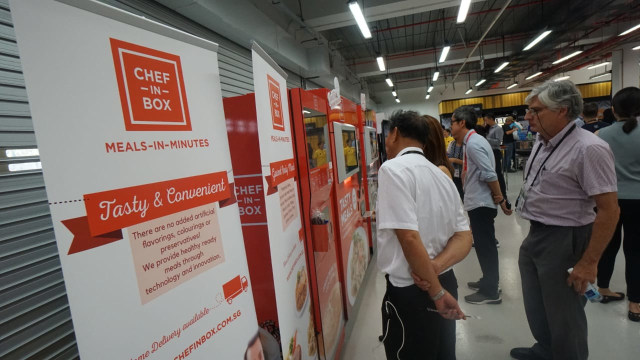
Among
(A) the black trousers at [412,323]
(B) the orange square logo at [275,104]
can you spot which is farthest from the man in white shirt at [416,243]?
(B) the orange square logo at [275,104]

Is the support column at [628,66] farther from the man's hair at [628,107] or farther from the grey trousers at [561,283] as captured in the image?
the grey trousers at [561,283]

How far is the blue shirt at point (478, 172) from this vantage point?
281 cm

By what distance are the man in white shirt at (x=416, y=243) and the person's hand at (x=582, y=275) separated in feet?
2.25

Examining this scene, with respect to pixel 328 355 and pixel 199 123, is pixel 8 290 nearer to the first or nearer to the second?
pixel 199 123

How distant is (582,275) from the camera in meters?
1.64

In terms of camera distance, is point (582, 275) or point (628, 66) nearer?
point (582, 275)

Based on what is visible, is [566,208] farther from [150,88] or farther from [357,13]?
[357,13]

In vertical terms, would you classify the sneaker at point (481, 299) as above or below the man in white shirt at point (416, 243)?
below

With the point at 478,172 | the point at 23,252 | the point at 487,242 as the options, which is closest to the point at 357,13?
the point at 478,172

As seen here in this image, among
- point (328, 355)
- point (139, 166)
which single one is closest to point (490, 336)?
point (328, 355)

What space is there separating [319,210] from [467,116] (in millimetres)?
1951

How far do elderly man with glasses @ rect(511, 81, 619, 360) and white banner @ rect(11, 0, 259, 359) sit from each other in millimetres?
1731

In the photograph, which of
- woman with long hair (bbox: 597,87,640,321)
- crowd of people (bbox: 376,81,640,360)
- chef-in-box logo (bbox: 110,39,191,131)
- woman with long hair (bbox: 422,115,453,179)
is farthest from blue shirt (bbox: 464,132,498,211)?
chef-in-box logo (bbox: 110,39,191,131)

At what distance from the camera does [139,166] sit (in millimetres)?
860
